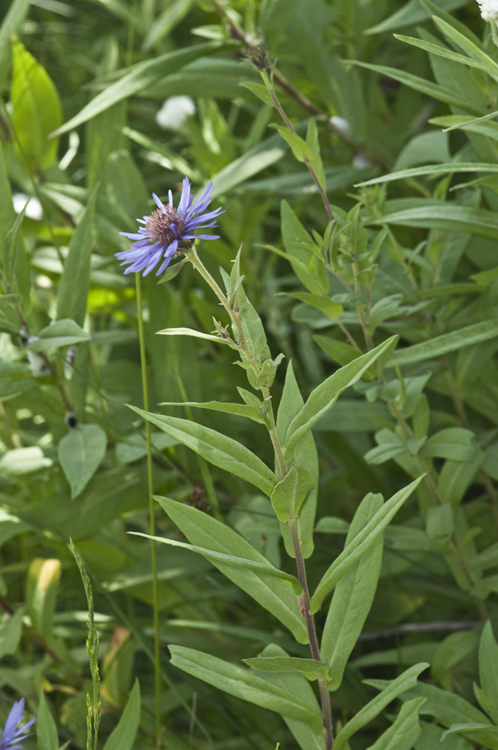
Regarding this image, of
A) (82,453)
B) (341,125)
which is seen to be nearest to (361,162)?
(341,125)

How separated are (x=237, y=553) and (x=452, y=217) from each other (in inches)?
13.2

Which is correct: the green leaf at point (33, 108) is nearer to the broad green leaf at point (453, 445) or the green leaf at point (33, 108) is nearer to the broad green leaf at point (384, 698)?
the broad green leaf at point (453, 445)

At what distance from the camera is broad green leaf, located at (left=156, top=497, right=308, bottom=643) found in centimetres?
47

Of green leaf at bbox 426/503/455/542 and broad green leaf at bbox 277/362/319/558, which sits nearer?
broad green leaf at bbox 277/362/319/558

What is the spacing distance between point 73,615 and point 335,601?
0.47m

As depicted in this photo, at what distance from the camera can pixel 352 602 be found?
0.49 m

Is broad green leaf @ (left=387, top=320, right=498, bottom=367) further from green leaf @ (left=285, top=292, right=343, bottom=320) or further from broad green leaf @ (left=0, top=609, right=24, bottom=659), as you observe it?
broad green leaf @ (left=0, top=609, right=24, bottom=659)

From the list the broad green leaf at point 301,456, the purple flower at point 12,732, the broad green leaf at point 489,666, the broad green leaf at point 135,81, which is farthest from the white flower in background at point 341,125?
the purple flower at point 12,732

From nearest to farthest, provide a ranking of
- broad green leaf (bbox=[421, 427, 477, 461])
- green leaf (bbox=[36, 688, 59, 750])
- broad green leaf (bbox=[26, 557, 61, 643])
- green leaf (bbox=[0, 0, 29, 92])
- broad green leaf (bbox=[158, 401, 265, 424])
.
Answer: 1. broad green leaf (bbox=[158, 401, 265, 424])
2. green leaf (bbox=[36, 688, 59, 750])
3. broad green leaf (bbox=[421, 427, 477, 461])
4. broad green leaf (bbox=[26, 557, 61, 643])
5. green leaf (bbox=[0, 0, 29, 92])

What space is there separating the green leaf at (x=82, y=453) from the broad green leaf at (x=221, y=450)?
222 mm

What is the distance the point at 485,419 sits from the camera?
0.98 m

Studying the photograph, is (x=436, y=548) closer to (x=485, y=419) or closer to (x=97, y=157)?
(x=485, y=419)

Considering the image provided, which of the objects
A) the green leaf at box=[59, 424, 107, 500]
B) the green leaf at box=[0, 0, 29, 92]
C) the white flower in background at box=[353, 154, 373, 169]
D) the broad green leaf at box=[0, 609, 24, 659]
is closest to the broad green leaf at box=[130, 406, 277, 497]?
the green leaf at box=[59, 424, 107, 500]

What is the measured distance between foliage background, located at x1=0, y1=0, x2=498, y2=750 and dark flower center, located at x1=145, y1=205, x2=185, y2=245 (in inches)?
7.4
